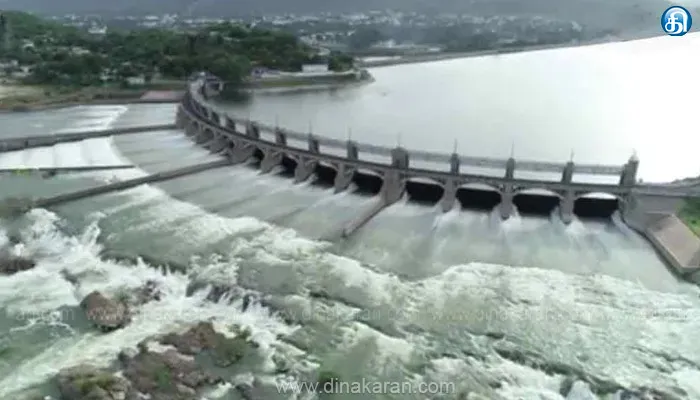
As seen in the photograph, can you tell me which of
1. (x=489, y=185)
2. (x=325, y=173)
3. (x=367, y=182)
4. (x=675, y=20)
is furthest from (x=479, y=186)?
(x=675, y=20)

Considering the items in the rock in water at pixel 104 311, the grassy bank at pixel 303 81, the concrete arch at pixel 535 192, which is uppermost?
the grassy bank at pixel 303 81

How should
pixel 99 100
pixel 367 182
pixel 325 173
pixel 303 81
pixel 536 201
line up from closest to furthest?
pixel 536 201
pixel 367 182
pixel 325 173
pixel 99 100
pixel 303 81

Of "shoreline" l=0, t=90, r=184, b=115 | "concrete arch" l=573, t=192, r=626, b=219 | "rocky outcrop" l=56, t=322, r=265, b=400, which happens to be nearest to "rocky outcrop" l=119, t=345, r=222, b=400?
"rocky outcrop" l=56, t=322, r=265, b=400

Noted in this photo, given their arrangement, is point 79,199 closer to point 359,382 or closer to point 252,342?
point 252,342

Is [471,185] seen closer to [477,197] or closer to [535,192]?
[477,197]

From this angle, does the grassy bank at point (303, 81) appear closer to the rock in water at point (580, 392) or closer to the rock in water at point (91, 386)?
the rock in water at point (91, 386)

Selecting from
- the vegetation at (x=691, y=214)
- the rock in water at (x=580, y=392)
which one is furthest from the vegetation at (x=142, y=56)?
the rock in water at (x=580, y=392)

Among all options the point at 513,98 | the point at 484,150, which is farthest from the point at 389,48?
the point at 484,150
